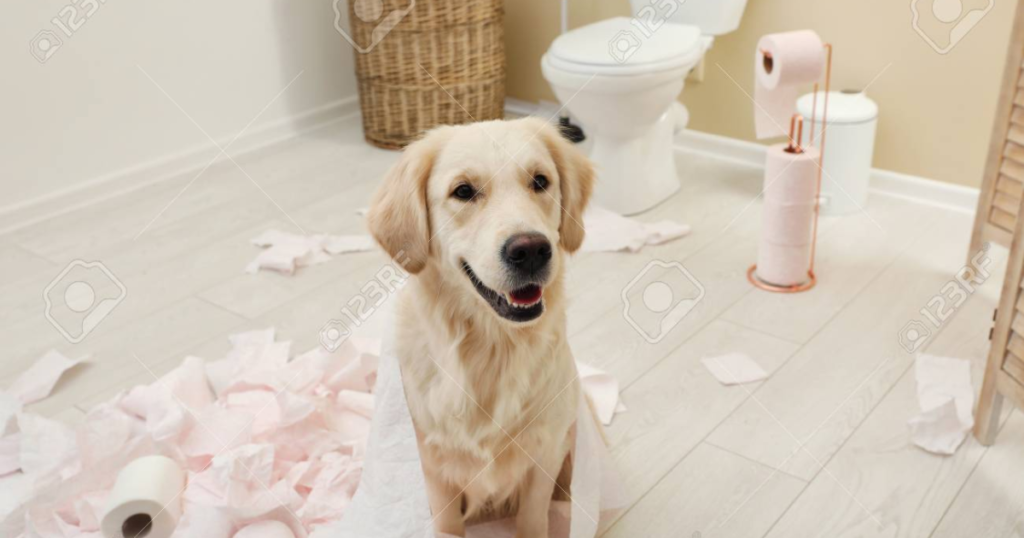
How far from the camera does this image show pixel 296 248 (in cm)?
261

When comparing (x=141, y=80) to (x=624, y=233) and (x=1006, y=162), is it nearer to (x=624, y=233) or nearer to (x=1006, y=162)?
(x=624, y=233)

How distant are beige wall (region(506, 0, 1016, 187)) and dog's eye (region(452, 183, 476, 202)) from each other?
189cm

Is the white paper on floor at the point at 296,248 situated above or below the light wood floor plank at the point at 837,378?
below

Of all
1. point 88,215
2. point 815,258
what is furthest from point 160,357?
point 815,258

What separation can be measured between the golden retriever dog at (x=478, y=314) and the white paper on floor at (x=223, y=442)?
0.34 feet

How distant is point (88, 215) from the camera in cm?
293

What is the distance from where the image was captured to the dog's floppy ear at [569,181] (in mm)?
1369

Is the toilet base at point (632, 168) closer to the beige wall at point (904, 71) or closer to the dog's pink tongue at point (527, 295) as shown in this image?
the beige wall at point (904, 71)
